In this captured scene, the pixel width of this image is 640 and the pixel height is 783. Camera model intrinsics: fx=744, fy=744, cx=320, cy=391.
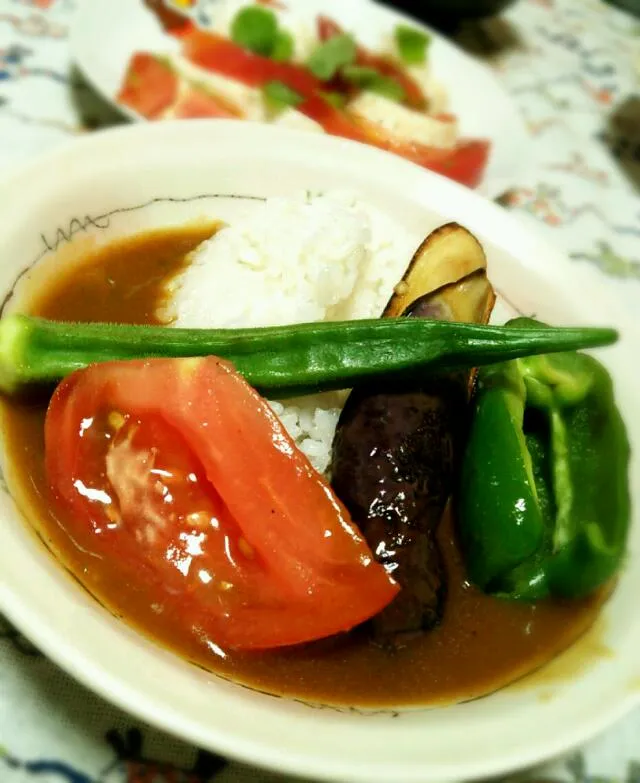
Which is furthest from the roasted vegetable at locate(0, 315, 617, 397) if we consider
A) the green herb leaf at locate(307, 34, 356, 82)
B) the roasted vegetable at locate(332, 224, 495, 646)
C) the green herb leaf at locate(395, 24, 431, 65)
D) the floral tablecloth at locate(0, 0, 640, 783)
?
the green herb leaf at locate(395, 24, 431, 65)

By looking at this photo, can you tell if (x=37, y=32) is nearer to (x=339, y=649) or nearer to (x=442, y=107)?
(x=442, y=107)

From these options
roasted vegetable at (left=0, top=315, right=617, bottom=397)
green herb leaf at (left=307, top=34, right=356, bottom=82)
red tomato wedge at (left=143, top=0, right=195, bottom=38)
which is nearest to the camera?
roasted vegetable at (left=0, top=315, right=617, bottom=397)

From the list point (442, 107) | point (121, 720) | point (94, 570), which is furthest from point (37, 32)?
point (121, 720)

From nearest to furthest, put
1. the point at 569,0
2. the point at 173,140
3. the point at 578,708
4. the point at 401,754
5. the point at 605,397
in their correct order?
the point at 401,754 → the point at 578,708 → the point at 605,397 → the point at 173,140 → the point at 569,0

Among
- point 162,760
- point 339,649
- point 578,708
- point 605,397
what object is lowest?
point 162,760

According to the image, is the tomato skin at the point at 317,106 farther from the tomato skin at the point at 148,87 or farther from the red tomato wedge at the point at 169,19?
the tomato skin at the point at 148,87

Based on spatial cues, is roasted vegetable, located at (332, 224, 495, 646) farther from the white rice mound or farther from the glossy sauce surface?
the white rice mound

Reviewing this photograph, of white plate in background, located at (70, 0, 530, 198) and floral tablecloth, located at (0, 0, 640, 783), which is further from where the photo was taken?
white plate in background, located at (70, 0, 530, 198)

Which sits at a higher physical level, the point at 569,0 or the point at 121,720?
the point at 569,0
